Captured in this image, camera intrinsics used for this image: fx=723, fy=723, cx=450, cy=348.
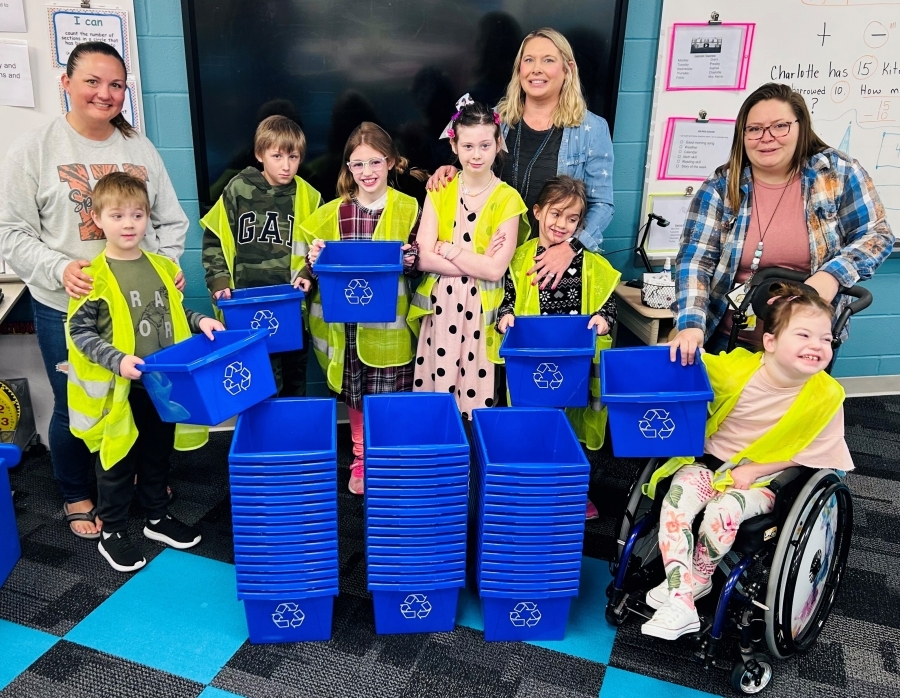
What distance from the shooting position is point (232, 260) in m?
2.58

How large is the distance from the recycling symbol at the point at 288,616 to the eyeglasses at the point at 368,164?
1.40 m

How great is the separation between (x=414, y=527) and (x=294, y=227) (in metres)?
1.21

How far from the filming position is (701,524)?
6.24 ft

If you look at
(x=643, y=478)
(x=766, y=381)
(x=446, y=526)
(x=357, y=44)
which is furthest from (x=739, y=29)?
(x=446, y=526)

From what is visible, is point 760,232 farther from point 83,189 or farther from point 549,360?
point 83,189

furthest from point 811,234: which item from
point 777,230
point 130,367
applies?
point 130,367

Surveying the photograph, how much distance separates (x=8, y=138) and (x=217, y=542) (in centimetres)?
177

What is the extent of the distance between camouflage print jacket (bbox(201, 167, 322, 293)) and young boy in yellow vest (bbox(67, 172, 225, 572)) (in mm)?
313

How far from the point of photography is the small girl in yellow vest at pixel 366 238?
2.47 m

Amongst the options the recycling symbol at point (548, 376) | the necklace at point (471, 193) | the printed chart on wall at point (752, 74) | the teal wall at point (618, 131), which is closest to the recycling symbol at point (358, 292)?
the necklace at point (471, 193)

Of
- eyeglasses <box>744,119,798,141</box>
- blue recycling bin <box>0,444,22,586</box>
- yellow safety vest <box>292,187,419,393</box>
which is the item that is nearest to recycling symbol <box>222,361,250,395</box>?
yellow safety vest <box>292,187,419,393</box>

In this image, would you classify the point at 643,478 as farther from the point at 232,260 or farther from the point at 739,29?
the point at 739,29

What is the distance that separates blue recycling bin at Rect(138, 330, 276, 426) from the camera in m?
1.88

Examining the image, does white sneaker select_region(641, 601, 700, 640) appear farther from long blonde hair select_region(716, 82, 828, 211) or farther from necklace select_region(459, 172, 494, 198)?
necklace select_region(459, 172, 494, 198)
